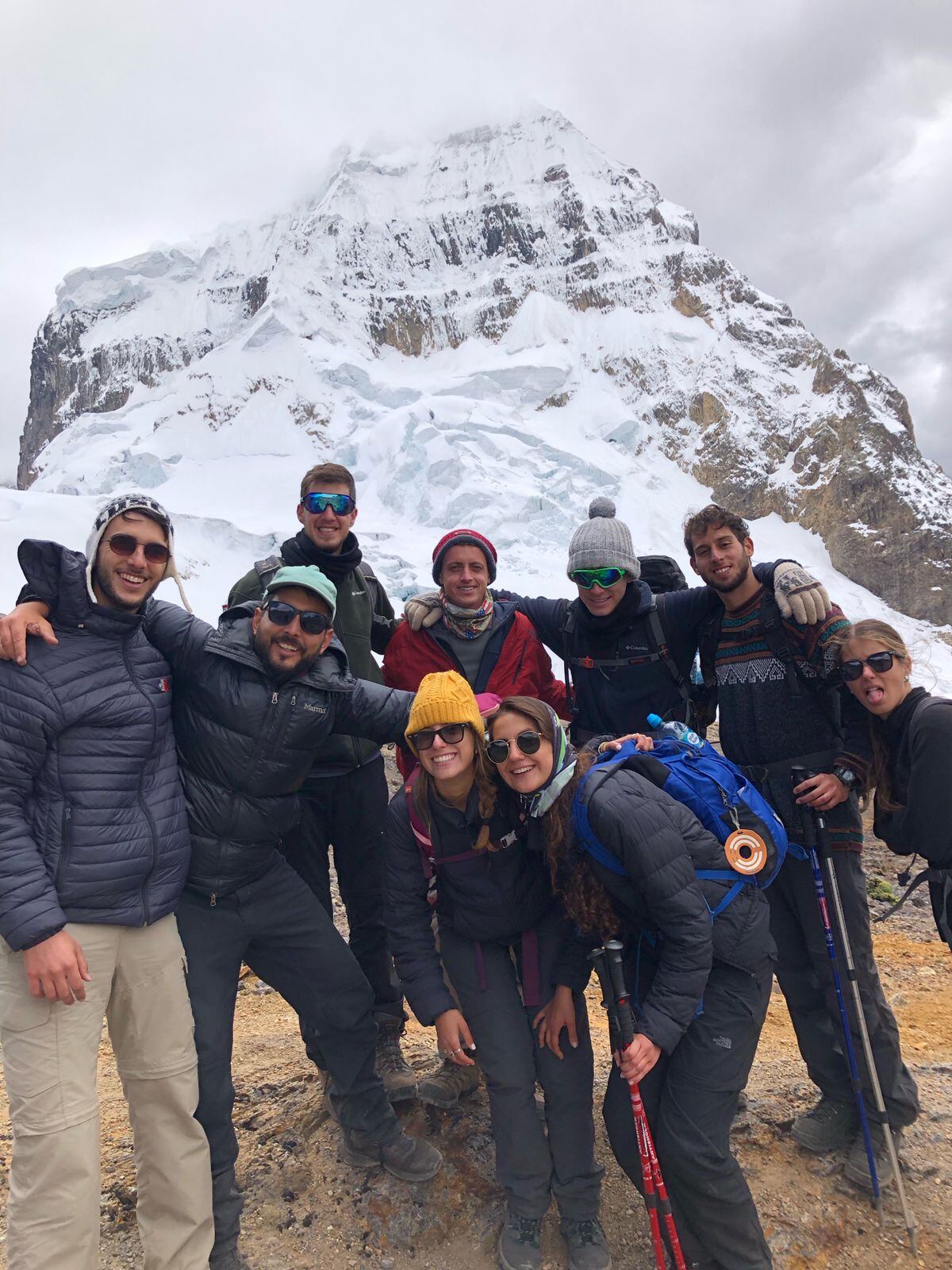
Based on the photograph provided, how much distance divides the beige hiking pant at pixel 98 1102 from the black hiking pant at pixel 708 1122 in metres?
1.41

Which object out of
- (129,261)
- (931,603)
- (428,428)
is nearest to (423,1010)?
(428,428)

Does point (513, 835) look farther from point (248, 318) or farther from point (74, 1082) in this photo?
point (248, 318)

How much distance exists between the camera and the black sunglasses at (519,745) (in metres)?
2.50

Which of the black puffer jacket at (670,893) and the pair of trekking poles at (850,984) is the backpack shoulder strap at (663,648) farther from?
the black puffer jacket at (670,893)

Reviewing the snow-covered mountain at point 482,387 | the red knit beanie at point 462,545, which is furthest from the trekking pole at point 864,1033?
the snow-covered mountain at point 482,387

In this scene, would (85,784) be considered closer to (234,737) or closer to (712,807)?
(234,737)

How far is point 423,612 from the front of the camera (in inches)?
140

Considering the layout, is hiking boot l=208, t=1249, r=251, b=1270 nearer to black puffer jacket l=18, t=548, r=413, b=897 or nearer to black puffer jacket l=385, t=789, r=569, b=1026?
black puffer jacket l=385, t=789, r=569, b=1026

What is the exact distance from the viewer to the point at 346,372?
2751 inches

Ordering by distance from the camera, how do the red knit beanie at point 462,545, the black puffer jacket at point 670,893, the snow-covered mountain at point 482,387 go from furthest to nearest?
the snow-covered mountain at point 482,387, the red knit beanie at point 462,545, the black puffer jacket at point 670,893

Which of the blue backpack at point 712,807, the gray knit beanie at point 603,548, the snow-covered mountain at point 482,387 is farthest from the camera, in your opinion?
the snow-covered mountain at point 482,387

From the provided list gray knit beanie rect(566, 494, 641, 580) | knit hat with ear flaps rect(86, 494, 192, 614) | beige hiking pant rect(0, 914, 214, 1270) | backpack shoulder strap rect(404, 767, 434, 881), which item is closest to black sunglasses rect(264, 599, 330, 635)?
knit hat with ear flaps rect(86, 494, 192, 614)

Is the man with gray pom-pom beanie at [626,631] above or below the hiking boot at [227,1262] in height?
above

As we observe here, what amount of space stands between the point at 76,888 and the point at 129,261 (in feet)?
388
